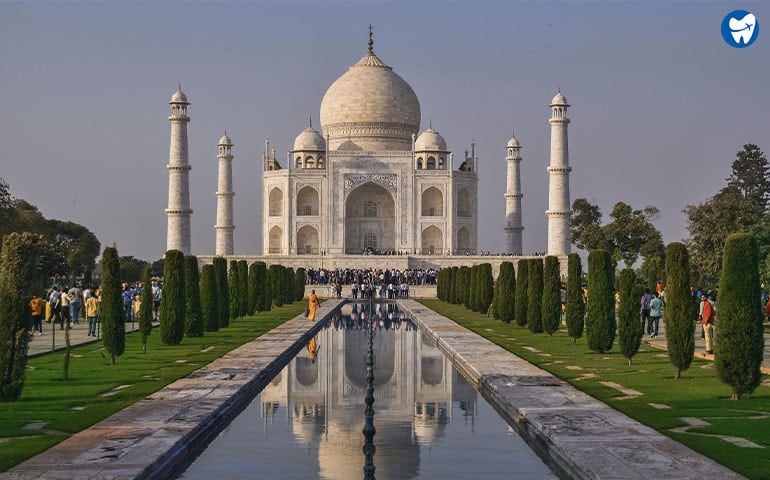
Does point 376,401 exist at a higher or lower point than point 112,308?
lower

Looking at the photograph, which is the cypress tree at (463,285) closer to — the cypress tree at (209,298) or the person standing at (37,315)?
the cypress tree at (209,298)

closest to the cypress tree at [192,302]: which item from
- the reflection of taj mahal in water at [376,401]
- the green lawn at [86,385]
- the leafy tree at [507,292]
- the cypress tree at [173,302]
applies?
the green lawn at [86,385]

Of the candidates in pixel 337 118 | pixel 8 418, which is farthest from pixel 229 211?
pixel 8 418

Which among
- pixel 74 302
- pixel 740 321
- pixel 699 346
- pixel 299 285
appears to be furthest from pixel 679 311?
pixel 299 285

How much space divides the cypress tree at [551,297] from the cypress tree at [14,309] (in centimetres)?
996

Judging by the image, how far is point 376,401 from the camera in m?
10.1

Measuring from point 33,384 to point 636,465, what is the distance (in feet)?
21.6

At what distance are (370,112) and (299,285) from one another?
628 inches

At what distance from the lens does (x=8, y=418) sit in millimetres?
8680

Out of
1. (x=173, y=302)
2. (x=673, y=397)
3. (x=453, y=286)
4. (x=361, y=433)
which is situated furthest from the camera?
(x=453, y=286)

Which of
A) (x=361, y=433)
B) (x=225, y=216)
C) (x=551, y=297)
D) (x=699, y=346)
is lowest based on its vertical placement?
(x=361, y=433)

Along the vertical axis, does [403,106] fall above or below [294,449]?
above

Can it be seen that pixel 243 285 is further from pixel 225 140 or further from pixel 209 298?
pixel 225 140

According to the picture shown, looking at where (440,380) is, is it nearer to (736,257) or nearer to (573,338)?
(736,257)
